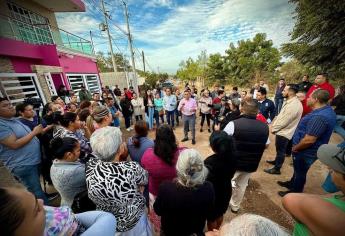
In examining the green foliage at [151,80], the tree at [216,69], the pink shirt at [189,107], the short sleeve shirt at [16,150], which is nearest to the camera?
the short sleeve shirt at [16,150]

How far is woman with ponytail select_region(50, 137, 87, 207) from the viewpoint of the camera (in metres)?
1.80

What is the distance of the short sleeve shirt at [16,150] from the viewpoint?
2526 millimetres

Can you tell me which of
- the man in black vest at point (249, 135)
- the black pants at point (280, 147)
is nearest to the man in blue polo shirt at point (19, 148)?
the man in black vest at point (249, 135)

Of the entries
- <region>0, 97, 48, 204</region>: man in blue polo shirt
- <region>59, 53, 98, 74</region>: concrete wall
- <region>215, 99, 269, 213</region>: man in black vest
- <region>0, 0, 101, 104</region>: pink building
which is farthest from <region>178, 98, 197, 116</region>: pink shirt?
<region>59, 53, 98, 74</region>: concrete wall

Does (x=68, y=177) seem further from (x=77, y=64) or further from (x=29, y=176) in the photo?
(x=77, y=64)

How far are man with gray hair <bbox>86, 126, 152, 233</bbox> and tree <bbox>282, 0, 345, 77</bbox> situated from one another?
41.4ft

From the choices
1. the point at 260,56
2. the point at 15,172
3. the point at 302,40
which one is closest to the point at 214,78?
the point at 260,56

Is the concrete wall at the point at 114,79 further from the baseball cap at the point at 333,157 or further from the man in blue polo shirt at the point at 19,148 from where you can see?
the baseball cap at the point at 333,157

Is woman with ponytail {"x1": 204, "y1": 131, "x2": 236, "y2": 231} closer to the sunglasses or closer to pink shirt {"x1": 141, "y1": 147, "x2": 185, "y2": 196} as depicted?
pink shirt {"x1": 141, "y1": 147, "x2": 185, "y2": 196}

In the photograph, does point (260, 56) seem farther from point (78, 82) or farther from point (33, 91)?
point (33, 91)

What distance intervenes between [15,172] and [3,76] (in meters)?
5.79

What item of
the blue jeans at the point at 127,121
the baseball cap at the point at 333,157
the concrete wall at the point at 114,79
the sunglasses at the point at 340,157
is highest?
the sunglasses at the point at 340,157

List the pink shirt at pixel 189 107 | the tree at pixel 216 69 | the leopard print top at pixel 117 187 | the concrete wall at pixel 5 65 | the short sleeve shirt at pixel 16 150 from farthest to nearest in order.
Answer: the tree at pixel 216 69, the concrete wall at pixel 5 65, the pink shirt at pixel 189 107, the short sleeve shirt at pixel 16 150, the leopard print top at pixel 117 187

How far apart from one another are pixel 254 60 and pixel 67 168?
88.7 ft
